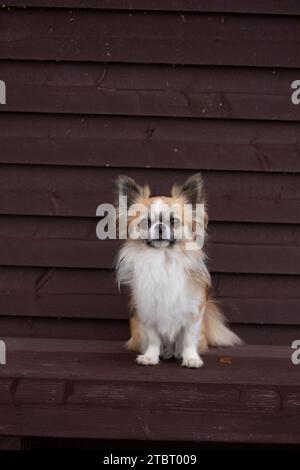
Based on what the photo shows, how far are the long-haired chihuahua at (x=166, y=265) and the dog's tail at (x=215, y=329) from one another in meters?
0.32

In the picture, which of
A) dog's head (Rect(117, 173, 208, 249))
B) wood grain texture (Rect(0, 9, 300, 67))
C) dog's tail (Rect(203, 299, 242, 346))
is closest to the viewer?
dog's head (Rect(117, 173, 208, 249))

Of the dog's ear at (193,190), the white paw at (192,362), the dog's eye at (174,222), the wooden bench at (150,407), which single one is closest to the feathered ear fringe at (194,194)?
the dog's ear at (193,190)

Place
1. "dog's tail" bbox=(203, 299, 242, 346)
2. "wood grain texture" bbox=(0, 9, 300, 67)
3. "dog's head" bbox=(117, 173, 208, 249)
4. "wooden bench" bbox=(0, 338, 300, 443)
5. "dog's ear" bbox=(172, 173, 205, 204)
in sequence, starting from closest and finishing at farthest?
"wooden bench" bbox=(0, 338, 300, 443)
"dog's head" bbox=(117, 173, 208, 249)
"dog's ear" bbox=(172, 173, 205, 204)
"dog's tail" bbox=(203, 299, 242, 346)
"wood grain texture" bbox=(0, 9, 300, 67)

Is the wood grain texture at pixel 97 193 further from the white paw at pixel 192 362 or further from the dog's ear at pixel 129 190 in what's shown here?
the white paw at pixel 192 362

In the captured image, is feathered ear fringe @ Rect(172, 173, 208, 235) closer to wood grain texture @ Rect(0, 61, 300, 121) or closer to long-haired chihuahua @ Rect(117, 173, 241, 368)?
long-haired chihuahua @ Rect(117, 173, 241, 368)

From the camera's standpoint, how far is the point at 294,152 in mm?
3762

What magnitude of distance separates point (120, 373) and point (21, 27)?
215 cm

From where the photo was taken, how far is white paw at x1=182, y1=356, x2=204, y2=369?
10.1ft

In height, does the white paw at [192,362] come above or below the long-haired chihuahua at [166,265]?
below

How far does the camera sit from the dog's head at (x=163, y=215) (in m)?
3.03

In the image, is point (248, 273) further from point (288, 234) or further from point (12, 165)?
point (12, 165)

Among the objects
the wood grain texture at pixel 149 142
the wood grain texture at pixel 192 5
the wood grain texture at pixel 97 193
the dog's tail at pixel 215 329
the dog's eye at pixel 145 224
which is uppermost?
the wood grain texture at pixel 192 5

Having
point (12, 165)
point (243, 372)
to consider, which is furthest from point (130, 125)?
point (243, 372)

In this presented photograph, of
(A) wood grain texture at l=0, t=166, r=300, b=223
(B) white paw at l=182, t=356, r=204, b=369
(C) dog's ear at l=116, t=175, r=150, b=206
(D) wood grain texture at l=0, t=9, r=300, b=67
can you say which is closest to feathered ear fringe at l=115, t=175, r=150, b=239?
(C) dog's ear at l=116, t=175, r=150, b=206
